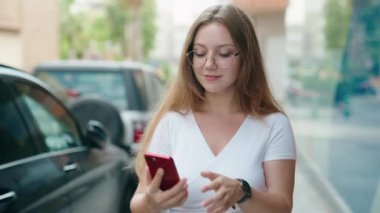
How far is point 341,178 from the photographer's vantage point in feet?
20.1

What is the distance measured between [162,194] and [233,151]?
30 cm

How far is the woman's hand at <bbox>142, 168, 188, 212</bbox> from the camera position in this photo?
191cm

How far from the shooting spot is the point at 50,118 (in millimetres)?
4086

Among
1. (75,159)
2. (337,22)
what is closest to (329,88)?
(337,22)

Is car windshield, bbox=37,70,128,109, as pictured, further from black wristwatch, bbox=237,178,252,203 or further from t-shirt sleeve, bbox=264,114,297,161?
black wristwatch, bbox=237,178,252,203

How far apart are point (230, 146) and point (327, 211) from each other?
4749 mm

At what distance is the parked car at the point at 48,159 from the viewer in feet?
9.70

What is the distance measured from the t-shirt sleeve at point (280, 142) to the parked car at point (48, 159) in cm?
95

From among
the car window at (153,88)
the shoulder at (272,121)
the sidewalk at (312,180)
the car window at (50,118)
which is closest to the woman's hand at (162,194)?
the shoulder at (272,121)

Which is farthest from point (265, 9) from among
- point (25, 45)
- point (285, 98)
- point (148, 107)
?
point (25, 45)

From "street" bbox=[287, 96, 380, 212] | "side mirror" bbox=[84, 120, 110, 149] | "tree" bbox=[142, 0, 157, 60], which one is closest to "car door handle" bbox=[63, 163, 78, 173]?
"side mirror" bbox=[84, 120, 110, 149]

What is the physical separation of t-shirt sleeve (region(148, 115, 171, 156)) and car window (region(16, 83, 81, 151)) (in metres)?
1.63

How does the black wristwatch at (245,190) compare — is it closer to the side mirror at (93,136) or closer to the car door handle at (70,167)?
the car door handle at (70,167)

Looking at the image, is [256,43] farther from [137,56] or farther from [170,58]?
[170,58]
